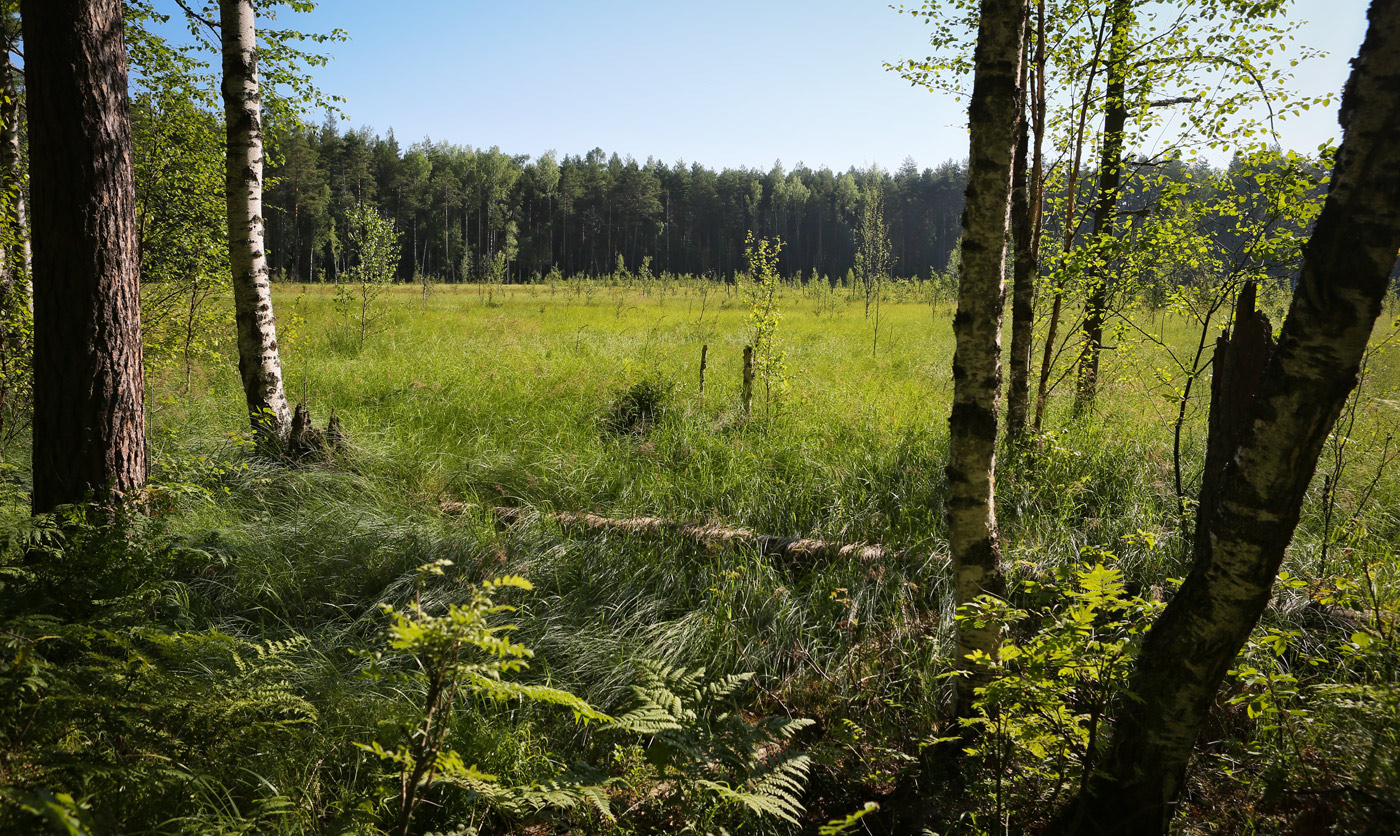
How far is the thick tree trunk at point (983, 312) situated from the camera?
235 centimetres

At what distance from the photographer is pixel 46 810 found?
0.97 m

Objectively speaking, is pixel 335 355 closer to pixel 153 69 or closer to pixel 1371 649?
pixel 153 69

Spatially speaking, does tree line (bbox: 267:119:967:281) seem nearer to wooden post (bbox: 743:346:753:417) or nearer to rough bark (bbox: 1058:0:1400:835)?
wooden post (bbox: 743:346:753:417)

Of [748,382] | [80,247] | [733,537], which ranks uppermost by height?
[80,247]

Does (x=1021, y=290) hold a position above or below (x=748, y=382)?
above

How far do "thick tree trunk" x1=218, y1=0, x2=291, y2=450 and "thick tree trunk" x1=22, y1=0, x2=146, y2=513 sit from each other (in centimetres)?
200

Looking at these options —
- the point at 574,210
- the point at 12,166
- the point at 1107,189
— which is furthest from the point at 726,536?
the point at 574,210

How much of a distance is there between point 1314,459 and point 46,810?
2635 millimetres

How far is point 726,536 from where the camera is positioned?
447 centimetres

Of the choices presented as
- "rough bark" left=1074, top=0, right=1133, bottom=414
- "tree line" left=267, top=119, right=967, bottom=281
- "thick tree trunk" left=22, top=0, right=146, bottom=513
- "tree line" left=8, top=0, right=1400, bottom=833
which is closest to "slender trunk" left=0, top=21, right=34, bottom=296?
"tree line" left=8, top=0, right=1400, bottom=833

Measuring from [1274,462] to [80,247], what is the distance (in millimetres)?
5110

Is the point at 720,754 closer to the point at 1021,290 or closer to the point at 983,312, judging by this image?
the point at 983,312

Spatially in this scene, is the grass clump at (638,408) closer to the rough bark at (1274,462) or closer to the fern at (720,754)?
the fern at (720,754)

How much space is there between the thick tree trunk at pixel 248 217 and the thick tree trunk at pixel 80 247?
6.55ft
